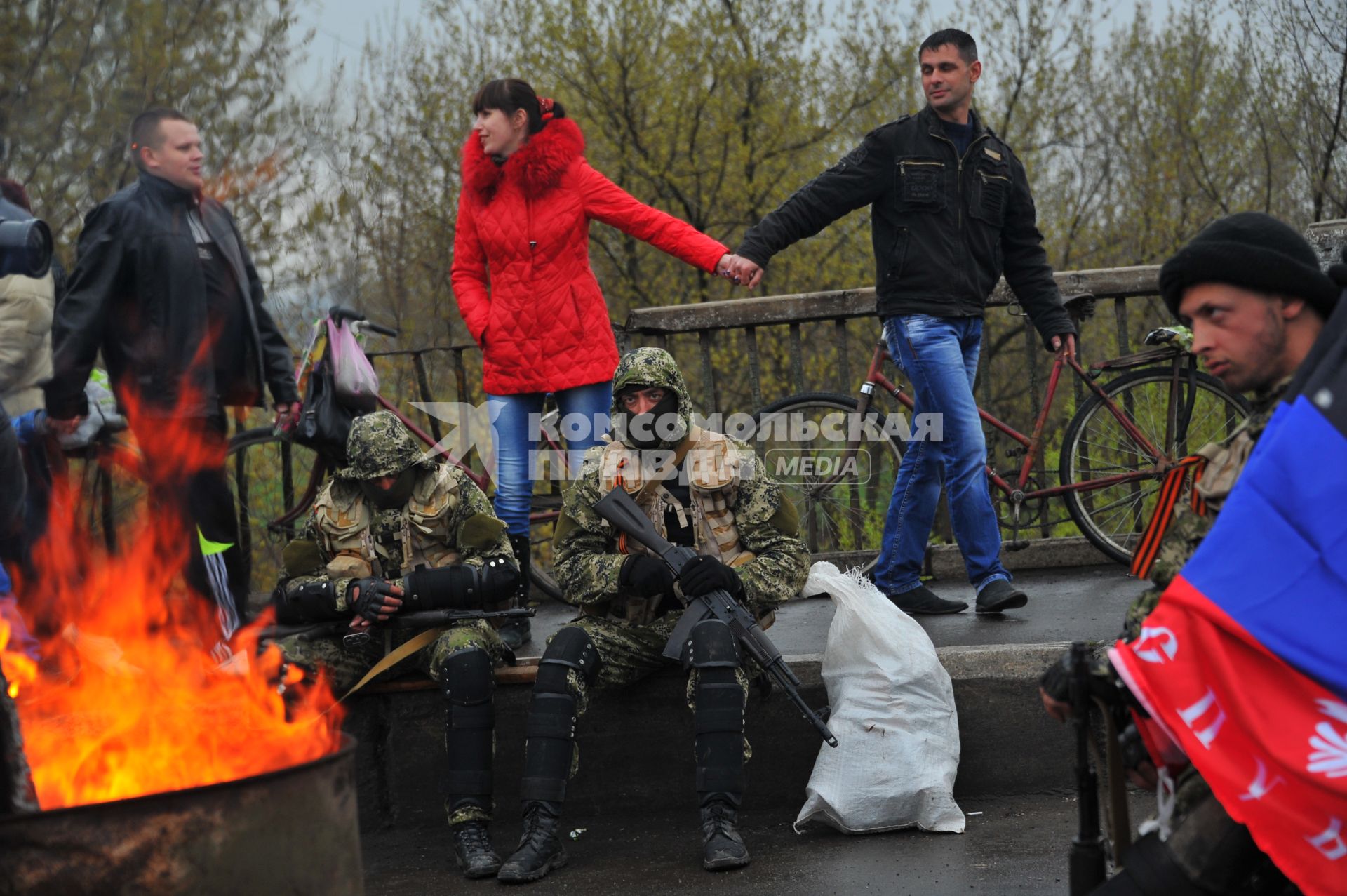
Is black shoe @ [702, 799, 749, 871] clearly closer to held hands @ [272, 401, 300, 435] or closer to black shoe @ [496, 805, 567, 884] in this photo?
black shoe @ [496, 805, 567, 884]

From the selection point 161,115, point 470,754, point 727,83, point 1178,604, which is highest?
point 727,83

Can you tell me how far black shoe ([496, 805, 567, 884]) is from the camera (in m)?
4.39

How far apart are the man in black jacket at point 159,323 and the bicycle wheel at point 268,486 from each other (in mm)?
1642

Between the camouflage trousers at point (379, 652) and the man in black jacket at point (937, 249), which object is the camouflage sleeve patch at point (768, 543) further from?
the man in black jacket at point (937, 249)

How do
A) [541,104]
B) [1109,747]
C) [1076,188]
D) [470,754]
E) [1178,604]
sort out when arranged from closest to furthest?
[1178,604] < [1109,747] < [470,754] < [541,104] < [1076,188]

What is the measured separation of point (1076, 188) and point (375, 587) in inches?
651

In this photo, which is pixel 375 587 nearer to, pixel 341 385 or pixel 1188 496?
pixel 341 385

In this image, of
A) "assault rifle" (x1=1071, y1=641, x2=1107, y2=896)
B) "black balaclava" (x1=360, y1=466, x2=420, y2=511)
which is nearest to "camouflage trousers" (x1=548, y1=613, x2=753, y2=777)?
"black balaclava" (x1=360, y1=466, x2=420, y2=511)

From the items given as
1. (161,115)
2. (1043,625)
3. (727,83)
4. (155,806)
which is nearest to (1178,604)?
(155,806)

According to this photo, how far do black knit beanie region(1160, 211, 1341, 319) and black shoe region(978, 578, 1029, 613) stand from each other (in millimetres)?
3308

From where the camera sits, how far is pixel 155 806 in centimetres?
265

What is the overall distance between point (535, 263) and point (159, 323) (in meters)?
1.62

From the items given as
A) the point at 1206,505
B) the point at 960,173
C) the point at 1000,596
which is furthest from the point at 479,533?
the point at 1206,505

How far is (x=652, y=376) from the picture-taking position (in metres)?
4.88
